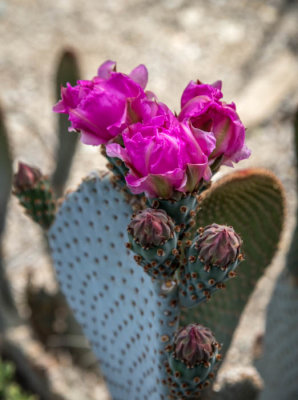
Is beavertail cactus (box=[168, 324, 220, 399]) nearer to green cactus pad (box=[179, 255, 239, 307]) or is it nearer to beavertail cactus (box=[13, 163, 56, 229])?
green cactus pad (box=[179, 255, 239, 307])

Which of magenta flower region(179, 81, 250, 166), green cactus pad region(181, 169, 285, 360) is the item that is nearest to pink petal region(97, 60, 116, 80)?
magenta flower region(179, 81, 250, 166)

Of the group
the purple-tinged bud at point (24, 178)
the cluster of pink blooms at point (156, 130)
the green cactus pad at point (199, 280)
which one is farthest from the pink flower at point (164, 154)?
the purple-tinged bud at point (24, 178)

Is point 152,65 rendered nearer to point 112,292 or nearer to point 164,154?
point 112,292

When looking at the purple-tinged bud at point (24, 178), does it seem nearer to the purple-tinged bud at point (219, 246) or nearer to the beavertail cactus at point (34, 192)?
the beavertail cactus at point (34, 192)

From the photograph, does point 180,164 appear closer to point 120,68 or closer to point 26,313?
point 26,313

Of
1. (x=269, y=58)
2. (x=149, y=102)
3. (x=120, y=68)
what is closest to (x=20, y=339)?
(x=149, y=102)
